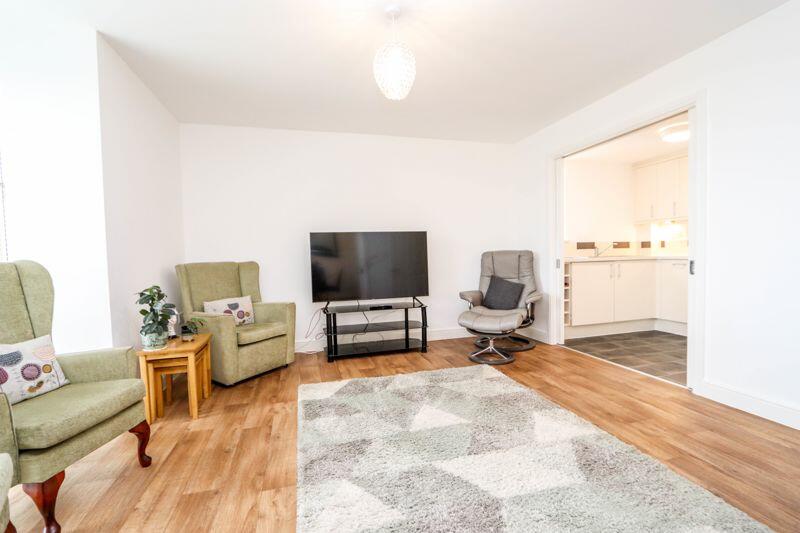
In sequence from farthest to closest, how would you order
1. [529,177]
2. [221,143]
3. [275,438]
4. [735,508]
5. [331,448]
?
[529,177] → [221,143] → [275,438] → [331,448] → [735,508]

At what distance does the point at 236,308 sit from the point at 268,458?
5.91 feet

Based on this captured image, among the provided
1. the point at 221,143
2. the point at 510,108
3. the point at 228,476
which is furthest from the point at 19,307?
the point at 510,108

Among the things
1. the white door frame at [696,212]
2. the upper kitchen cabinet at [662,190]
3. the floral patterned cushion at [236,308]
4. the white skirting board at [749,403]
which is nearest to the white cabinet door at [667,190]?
the upper kitchen cabinet at [662,190]

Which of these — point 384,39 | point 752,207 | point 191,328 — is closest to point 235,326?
point 191,328

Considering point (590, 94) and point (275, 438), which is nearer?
point (275, 438)

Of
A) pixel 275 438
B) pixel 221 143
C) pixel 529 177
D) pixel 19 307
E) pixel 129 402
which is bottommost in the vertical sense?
pixel 275 438

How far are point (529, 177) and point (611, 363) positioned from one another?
2295 mm

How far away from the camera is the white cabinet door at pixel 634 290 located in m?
4.59

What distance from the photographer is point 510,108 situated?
3.60 meters

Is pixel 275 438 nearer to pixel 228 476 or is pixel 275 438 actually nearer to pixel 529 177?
pixel 228 476

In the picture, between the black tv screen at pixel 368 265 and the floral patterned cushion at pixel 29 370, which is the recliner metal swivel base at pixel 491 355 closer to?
the black tv screen at pixel 368 265

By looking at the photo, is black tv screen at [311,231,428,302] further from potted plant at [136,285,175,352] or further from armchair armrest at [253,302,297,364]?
potted plant at [136,285,175,352]

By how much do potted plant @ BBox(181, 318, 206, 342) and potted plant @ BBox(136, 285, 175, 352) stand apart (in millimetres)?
180

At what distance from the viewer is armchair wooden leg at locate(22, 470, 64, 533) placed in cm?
140
